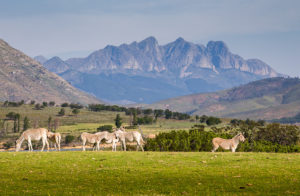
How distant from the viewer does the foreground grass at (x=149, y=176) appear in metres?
18.3

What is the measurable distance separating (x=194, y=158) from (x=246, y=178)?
9061 mm

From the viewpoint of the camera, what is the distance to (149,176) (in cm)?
2172

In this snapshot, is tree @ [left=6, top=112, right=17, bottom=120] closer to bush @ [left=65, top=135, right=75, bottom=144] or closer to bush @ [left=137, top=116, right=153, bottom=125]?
bush @ [left=65, top=135, right=75, bottom=144]

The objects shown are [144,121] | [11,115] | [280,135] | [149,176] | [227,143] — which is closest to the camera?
[149,176]

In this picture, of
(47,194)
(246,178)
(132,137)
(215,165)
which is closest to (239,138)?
(132,137)

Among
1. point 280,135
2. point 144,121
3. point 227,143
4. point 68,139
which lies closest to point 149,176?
point 227,143

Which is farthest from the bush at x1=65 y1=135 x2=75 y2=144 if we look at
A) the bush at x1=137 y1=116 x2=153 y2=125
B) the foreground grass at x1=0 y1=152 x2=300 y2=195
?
the foreground grass at x1=0 y1=152 x2=300 y2=195

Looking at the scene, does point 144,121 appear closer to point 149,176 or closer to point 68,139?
point 68,139

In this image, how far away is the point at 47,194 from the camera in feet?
58.1

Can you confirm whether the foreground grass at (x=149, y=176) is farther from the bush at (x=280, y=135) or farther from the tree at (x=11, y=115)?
the tree at (x=11, y=115)

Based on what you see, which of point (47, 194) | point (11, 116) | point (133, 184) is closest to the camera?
point (47, 194)

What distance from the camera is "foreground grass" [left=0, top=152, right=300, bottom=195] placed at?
18266mm

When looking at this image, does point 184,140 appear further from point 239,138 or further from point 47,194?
point 47,194

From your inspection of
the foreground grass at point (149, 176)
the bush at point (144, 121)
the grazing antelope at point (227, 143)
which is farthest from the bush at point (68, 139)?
the foreground grass at point (149, 176)
